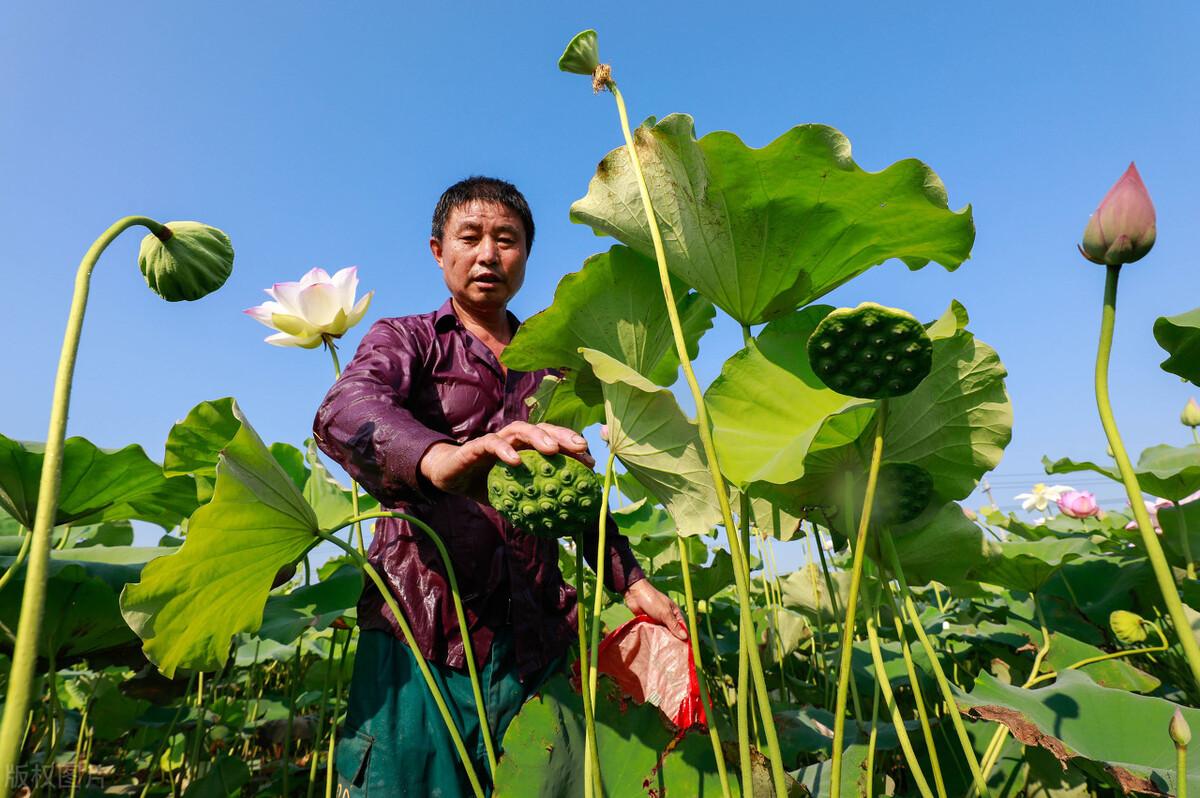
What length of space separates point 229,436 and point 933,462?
128cm

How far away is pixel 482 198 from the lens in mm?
1225

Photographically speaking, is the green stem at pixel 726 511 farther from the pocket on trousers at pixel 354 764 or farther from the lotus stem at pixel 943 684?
the pocket on trousers at pixel 354 764

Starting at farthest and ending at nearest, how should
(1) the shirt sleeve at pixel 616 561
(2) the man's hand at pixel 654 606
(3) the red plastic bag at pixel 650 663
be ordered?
(1) the shirt sleeve at pixel 616 561
(2) the man's hand at pixel 654 606
(3) the red plastic bag at pixel 650 663

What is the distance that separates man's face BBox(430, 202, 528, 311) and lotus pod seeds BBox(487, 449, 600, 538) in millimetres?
603

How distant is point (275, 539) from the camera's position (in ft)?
2.48

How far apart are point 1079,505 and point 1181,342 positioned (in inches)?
77.5

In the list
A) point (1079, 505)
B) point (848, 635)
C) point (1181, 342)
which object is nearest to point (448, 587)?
point (848, 635)

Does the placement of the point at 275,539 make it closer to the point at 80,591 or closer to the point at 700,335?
the point at 700,335

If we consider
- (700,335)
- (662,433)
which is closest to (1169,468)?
(700,335)

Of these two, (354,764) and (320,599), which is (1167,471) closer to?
(354,764)

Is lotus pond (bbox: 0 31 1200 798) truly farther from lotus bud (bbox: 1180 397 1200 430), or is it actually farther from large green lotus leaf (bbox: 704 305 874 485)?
lotus bud (bbox: 1180 397 1200 430)

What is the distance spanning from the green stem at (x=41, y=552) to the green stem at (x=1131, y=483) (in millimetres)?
612

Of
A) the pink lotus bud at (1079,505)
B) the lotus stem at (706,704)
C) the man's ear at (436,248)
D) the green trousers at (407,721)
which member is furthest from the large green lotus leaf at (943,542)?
the pink lotus bud at (1079,505)

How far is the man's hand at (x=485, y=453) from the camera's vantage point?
66 centimetres
